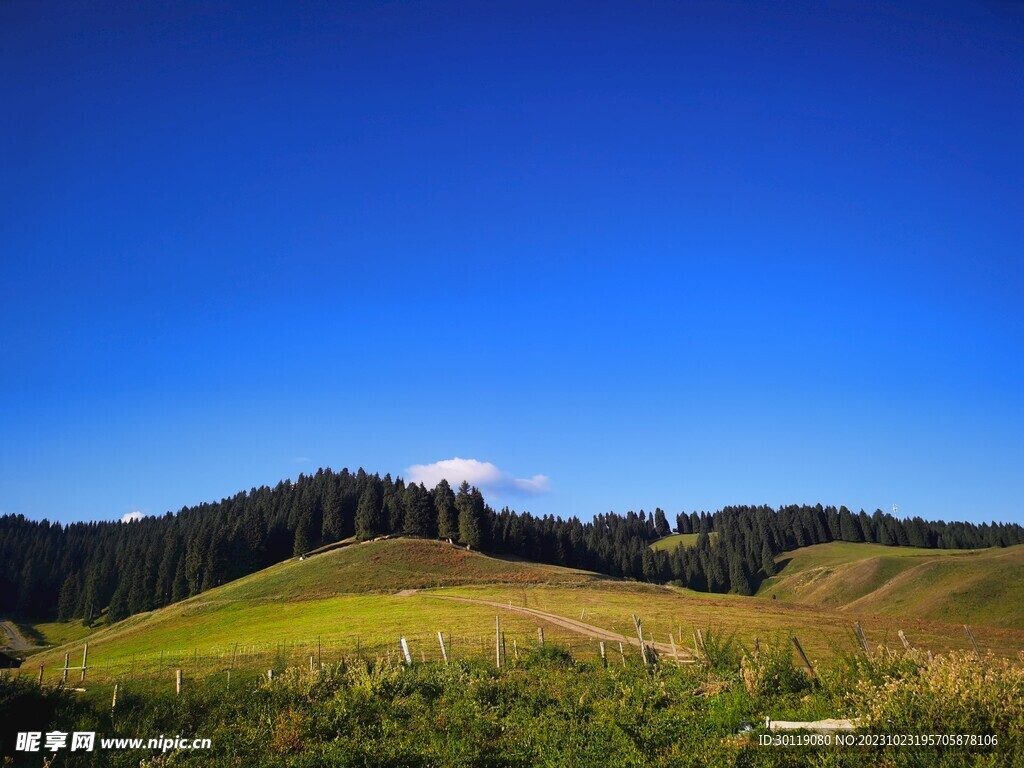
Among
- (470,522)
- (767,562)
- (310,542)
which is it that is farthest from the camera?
(767,562)

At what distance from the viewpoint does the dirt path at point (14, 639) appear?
98156mm

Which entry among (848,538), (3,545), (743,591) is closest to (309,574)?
(743,591)

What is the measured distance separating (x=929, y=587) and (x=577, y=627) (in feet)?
268

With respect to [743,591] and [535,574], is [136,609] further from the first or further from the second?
[743,591]

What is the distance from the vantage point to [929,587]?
93.9m

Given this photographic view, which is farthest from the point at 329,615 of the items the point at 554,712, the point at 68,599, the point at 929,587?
the point at 68,599

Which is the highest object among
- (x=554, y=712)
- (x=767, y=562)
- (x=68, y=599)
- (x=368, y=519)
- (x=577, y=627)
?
(x=368, y=519)

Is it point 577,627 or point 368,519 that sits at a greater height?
point 368,519

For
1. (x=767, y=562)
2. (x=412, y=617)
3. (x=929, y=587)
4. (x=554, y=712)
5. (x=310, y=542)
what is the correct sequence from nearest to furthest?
(x=554, y=712)
(x=412, y=617)
(x=929, y=587)
(x=310, y=542)
(x=767, y=562)

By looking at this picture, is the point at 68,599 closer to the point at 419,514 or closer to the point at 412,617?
the point at 419,514

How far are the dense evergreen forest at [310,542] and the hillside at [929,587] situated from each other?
32302 mm

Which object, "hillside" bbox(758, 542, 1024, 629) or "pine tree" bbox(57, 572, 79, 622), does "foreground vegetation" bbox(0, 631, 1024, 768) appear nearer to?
"hillside" bbox(758, 542, 1024, 629)

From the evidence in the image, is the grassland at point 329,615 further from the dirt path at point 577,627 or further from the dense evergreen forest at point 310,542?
the dense evergreen forest at point 310,542

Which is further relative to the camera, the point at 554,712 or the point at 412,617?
the point at 412,617
